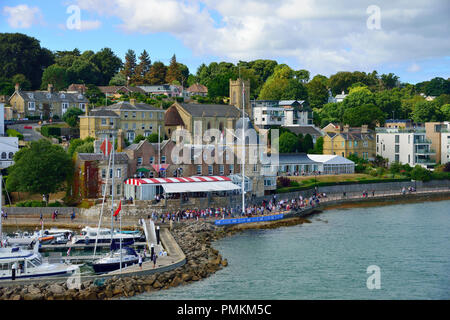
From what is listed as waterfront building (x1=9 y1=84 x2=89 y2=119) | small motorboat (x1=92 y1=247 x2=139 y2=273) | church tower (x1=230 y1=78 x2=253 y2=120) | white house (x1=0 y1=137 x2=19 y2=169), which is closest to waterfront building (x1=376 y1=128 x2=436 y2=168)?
church tower (x1=230 y1=78 x2=253 y2=120)

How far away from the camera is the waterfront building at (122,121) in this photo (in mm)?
75938

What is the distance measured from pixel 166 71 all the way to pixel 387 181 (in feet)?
223

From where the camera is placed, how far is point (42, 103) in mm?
93812

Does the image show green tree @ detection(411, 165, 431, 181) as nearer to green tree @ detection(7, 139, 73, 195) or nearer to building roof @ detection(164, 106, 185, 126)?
building roof @ detection(164, 106, 185, 126)

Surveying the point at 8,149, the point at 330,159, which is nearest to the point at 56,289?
the point at 8,149

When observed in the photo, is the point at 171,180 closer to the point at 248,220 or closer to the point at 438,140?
the point at 248,220

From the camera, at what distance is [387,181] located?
8119 cm

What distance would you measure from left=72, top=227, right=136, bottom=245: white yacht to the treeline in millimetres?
52856

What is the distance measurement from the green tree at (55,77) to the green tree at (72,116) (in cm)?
1972

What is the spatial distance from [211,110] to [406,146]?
2945 cm

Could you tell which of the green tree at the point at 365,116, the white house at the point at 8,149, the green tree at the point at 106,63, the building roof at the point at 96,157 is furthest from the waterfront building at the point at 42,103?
the green tree at the point at 365,116

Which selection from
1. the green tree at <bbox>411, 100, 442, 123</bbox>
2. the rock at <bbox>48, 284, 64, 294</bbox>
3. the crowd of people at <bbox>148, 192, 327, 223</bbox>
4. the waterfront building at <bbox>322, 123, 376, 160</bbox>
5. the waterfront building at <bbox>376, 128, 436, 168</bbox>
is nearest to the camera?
the rock at <bbox>48, 284, 64, 294</bbox>

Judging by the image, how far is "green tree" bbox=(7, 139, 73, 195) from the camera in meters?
56.4
